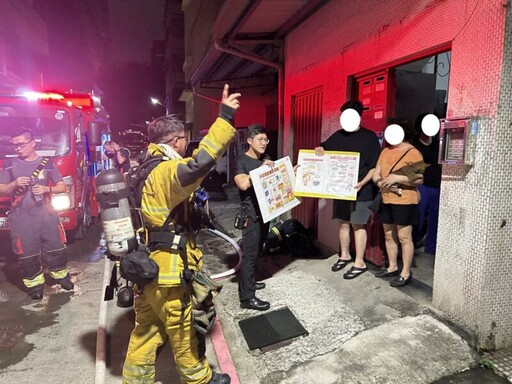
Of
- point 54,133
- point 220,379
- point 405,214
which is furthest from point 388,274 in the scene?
point 54,133

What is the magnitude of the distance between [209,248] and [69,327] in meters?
3.03

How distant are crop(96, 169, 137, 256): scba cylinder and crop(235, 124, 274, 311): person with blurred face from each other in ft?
5.09

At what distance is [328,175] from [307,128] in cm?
207

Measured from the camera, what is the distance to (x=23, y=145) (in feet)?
15.1

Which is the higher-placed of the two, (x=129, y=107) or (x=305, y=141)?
(x=129, y=107)

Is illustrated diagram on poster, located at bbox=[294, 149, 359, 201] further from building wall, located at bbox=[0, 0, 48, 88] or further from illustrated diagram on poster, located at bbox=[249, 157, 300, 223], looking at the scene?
building wall, located at bbox=[0, 0, 48, 88]

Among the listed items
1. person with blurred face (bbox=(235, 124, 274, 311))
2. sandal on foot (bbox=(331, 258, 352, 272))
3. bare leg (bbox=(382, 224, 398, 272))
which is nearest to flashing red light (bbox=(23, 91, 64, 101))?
person with blurred face (bbox=(235, 124, 274, 311))

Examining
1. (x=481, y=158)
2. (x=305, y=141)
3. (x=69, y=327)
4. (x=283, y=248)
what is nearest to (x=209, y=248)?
(x=283, y=248)

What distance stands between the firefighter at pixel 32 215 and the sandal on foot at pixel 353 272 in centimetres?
366

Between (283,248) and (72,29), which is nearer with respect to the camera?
(283,248)

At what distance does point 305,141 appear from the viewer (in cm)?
615

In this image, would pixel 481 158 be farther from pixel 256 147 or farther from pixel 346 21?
pixel 346 21

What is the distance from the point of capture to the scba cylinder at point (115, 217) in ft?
8.20

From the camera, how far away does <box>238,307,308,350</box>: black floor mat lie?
343cm
